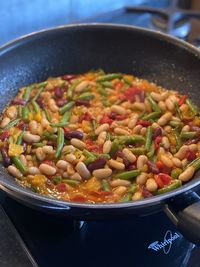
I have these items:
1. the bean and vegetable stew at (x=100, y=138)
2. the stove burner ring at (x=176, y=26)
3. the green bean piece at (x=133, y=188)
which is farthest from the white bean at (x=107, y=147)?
the stove burner ring at (x=176, y=26)

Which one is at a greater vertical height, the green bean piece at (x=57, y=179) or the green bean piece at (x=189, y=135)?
the green bean piece at (x=189, y=135)

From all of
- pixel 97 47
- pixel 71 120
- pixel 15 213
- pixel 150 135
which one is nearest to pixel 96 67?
pixel 97 47

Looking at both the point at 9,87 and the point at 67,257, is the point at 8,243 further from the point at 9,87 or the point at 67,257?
the point at 9,87

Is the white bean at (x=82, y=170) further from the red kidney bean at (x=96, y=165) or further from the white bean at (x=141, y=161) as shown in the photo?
the white bean at (x=141, y=161)

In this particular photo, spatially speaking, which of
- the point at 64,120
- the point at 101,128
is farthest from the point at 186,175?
the point at 64,120

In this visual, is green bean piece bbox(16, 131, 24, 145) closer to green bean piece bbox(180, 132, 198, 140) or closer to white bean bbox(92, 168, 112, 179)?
white bean bbox(92, 168, 112, 179)

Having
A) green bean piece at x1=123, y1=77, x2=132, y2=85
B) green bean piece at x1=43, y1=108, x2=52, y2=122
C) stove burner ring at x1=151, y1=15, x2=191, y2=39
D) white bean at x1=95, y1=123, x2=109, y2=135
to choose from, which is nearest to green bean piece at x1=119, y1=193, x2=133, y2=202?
white bean at x1=95, y1=123, x2=109, y2=135
